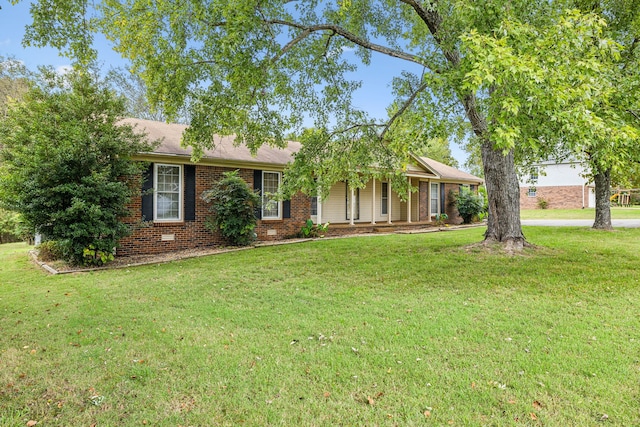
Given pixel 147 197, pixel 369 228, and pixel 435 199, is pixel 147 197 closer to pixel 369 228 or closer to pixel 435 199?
pixel 369 228

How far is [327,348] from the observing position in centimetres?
378

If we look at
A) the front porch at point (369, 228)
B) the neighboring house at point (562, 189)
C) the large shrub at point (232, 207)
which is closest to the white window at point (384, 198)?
the front porch at point (369, 228)

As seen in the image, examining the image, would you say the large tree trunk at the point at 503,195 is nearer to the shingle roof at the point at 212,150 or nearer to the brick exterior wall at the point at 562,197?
the shingle roof at the point at 212,150

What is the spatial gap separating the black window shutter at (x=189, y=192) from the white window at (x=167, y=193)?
0.15 metres

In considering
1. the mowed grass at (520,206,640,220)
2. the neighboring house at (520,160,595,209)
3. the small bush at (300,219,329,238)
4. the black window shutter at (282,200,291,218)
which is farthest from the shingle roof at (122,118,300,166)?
the neighboring house at (520,160,595,209)

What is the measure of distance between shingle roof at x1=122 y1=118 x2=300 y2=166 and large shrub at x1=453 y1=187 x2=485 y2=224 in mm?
10132

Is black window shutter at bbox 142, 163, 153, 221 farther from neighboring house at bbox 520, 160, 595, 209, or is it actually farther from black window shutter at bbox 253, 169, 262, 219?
neighboring house at bbox 520, 160, 595, 209

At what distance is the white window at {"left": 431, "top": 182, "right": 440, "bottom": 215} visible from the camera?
757 inches

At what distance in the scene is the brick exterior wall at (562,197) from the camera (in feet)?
102

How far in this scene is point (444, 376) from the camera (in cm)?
317

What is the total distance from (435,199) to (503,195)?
10304 mm

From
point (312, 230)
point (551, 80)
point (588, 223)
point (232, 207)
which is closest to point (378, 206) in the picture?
point (312, 230)

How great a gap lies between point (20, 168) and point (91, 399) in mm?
7419

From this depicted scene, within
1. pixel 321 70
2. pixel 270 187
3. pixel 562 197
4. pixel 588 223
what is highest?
pixel 321 70
